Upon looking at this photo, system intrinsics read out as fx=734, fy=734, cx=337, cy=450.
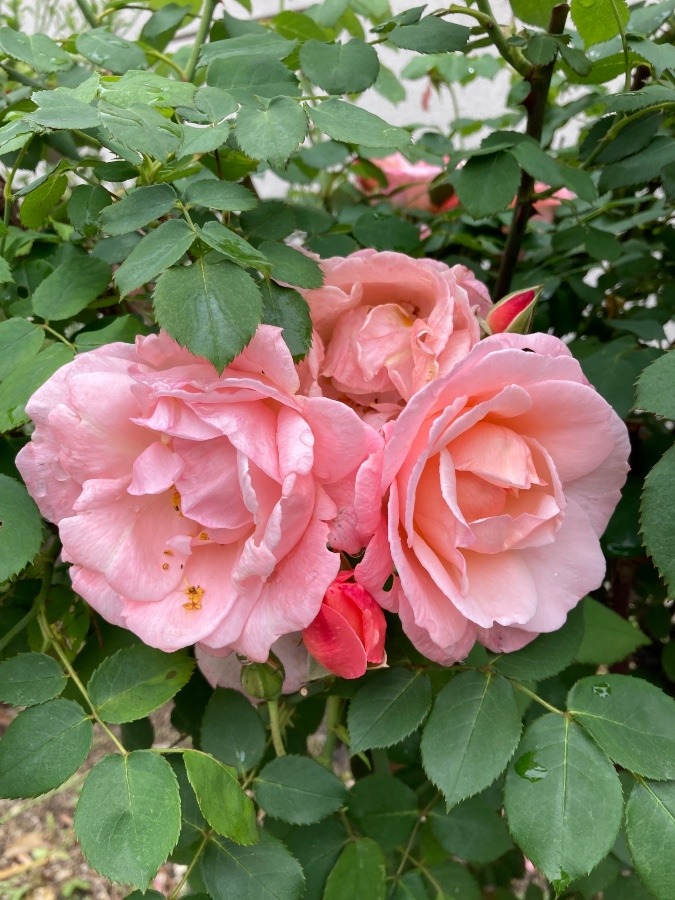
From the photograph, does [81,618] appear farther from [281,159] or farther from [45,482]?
[281,159]

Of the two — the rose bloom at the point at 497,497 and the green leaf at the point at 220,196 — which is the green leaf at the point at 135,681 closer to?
the rose bloom at the point at 497,497

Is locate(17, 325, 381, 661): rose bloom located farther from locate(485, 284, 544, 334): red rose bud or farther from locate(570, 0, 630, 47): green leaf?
locate(570, 0, 630, 47): green leaf

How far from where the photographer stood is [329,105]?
0.44m

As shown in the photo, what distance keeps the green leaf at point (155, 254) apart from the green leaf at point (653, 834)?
1.23ft

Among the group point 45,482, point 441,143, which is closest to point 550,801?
point 45,482

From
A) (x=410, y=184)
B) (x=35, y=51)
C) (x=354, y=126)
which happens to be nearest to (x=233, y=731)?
(x=354, y=126)

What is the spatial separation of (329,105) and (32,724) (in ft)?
1.31

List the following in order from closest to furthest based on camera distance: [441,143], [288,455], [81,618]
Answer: [288,455], [81,618], [441,143]

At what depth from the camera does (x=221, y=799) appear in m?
0.41

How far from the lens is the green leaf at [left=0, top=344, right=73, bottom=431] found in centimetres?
43

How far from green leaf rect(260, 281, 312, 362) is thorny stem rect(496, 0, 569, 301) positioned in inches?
10.1

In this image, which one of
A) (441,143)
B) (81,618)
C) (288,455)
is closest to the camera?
(288,455)

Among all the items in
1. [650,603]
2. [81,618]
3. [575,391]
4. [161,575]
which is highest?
[575,391]

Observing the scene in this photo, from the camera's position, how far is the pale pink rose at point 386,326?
0.42 metres
